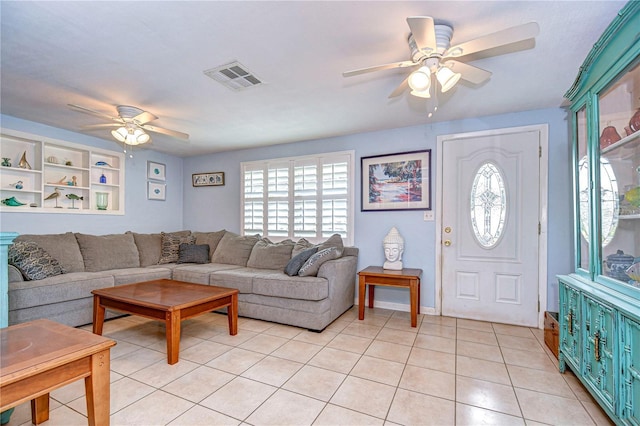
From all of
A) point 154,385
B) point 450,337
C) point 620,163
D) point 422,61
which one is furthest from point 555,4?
point 154,385

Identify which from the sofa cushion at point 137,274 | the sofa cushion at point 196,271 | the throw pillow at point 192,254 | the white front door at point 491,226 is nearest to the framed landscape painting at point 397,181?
the white front door at point 491,226

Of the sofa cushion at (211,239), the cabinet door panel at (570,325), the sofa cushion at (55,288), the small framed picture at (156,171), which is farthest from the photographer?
the small framed picture at (156,171)

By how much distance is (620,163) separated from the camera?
5.76 feet

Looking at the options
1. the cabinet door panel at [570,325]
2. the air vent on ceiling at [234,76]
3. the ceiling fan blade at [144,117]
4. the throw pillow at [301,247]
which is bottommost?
the cabinet door panel at [570,325]

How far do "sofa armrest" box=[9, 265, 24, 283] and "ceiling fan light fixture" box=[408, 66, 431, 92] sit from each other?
13.0ft

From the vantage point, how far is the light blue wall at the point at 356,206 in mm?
3109

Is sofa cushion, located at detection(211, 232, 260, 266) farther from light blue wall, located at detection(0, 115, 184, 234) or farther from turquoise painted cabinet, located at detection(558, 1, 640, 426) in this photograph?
turquoise painted cabinet, located at detection(558, 1, 640, 426)

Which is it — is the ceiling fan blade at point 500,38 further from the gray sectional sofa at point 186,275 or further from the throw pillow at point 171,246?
the throw pillow at point 171,246

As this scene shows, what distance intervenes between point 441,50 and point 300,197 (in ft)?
9.62

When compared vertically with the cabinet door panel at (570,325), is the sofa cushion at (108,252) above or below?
above

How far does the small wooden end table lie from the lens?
114cm

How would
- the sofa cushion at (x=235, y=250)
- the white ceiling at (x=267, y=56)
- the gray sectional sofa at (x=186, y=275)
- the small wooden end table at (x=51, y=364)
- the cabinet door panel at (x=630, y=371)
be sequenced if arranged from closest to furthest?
the small wooden end table at (x=51, y=364) < the cabinet door panel at (x=630, y=371) < the white ceiling at (x=267, y=56) < the gray sectional sofa at (x=186, y=275) < the sofa cushion at (x=235, y=250)

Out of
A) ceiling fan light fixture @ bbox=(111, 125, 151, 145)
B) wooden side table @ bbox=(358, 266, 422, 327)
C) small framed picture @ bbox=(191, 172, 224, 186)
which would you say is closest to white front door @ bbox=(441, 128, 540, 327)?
wooden side table @ bbox=(358, 266, 422, 327)

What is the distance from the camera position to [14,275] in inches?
113
